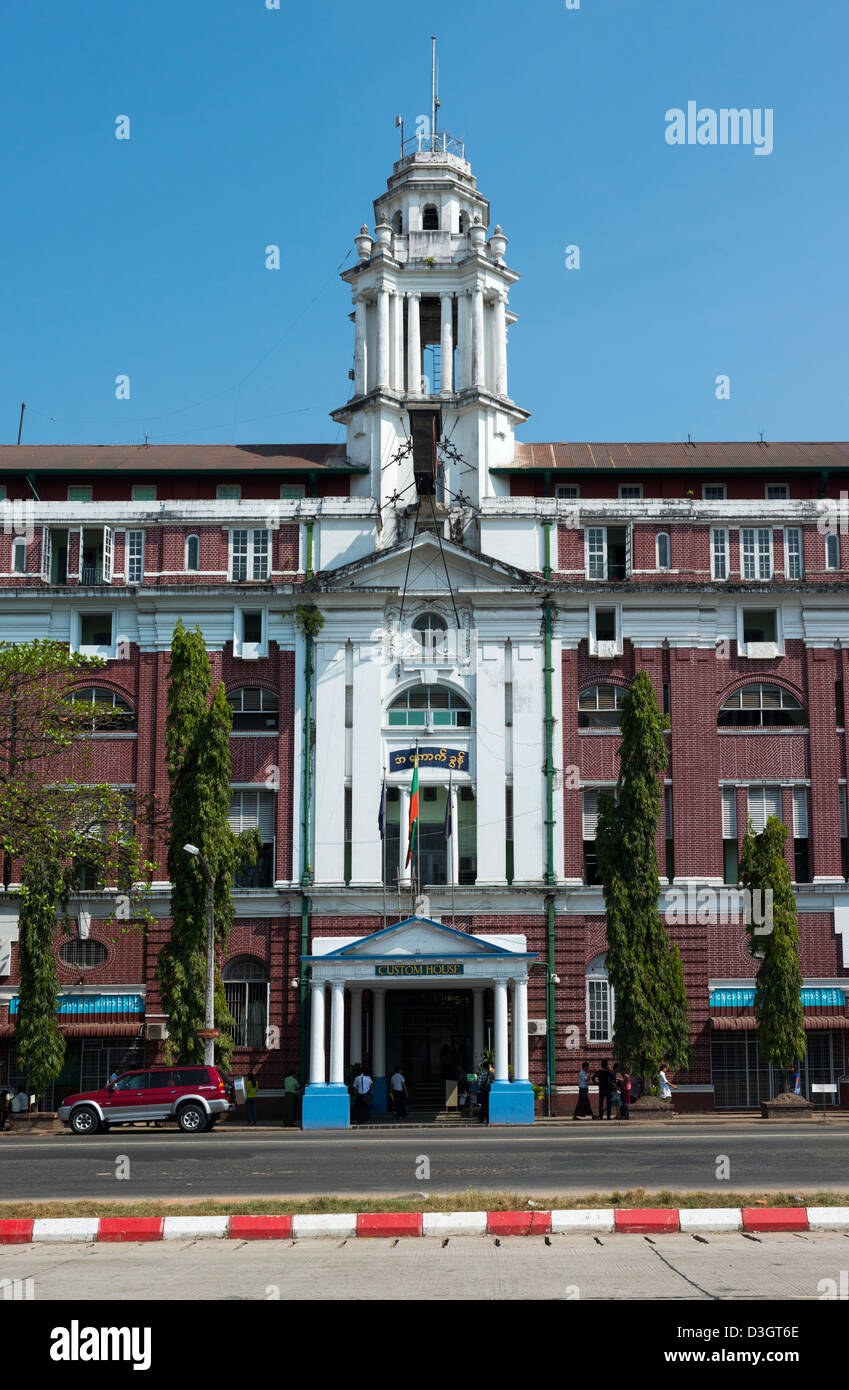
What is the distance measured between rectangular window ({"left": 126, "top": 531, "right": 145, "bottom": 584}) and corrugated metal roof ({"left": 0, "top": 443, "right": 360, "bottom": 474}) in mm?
2721

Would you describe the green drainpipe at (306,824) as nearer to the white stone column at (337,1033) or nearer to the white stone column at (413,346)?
the white stone column at (337,1033)

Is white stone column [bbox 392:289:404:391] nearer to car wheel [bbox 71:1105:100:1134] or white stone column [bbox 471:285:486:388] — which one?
white stone column [bbox 471:285:486:388]

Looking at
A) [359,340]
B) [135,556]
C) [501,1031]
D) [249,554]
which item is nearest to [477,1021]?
[501,1031]

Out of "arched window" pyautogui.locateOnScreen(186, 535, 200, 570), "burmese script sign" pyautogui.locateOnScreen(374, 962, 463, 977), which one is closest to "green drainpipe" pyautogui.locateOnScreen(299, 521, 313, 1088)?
"arched window" pyautogui.locateOnScreen(186, 535, 200, 570)

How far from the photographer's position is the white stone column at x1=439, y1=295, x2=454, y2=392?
56031mm

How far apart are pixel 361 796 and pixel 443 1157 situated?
75.0 ft

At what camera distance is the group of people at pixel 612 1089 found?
4381 cm

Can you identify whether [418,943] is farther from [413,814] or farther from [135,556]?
[135,556]

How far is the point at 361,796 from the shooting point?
50.8m

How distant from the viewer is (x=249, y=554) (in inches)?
2093

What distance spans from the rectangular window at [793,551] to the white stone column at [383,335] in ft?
48.6

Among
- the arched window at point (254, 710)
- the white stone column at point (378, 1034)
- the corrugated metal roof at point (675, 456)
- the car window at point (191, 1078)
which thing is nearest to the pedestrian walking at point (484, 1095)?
the white stone column at point (378, 1034)
